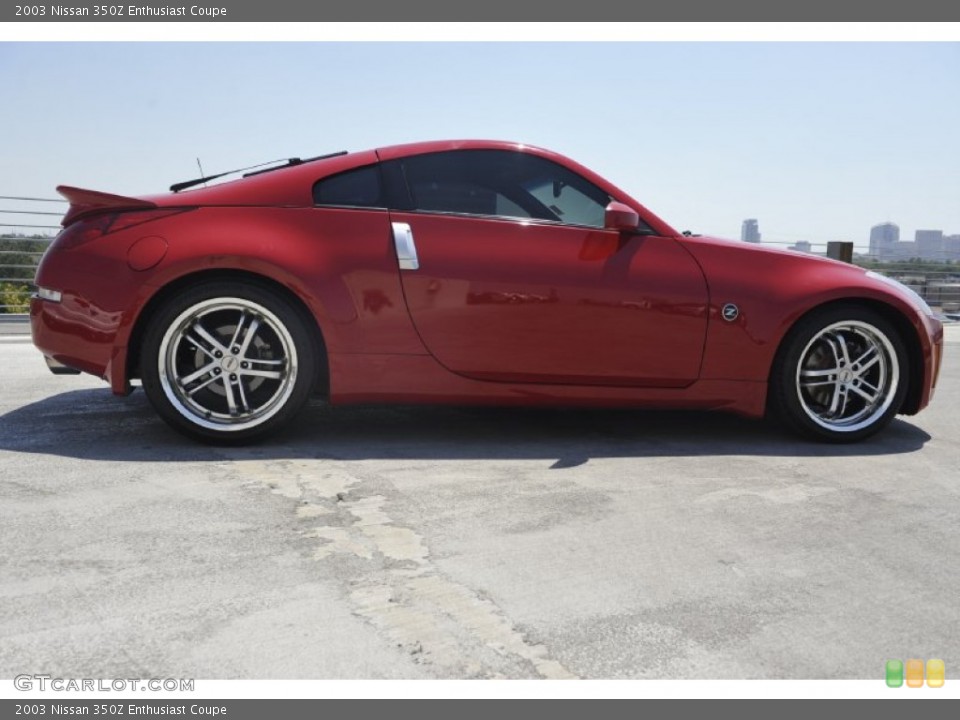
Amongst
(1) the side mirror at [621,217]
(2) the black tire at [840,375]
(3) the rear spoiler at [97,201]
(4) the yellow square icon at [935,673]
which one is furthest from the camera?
(2) the black tire at [840,375]

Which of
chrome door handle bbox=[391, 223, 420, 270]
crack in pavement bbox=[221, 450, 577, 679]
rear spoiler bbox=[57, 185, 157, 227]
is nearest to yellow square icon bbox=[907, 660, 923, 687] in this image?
crack in pavement bbox=[221, 450, 577, 679]

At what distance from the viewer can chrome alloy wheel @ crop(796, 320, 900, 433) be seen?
4.48m

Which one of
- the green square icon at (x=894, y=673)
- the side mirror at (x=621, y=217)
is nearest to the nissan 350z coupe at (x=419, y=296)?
the side mirror at (x=621, y=217)

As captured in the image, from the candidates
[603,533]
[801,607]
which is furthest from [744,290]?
[801,607]

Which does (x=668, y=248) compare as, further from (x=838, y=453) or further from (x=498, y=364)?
(x=838, y=453)

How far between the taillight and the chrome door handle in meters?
0.92

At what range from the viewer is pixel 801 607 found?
2.40m

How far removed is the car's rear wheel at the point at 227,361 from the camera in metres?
3.90

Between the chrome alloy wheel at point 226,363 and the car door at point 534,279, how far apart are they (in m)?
0.62

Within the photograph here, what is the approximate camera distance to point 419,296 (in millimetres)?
4016

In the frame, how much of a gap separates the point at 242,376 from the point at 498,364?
1110 millimetres

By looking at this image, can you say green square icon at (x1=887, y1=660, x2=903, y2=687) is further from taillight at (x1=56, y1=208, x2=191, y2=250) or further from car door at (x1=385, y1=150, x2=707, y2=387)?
taillight at (x1=56, y1=208, x2=191, y2=250)

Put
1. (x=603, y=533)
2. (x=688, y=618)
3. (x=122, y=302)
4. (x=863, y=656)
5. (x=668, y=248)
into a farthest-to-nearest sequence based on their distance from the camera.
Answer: (x=668, y=248) → (x=122, y=302) → (x=603, y=533) → (x=688, y=618) → (x=863, y=656)

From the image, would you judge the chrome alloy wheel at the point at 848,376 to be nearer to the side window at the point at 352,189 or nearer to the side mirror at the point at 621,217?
the side mirror at the point at 621,217
